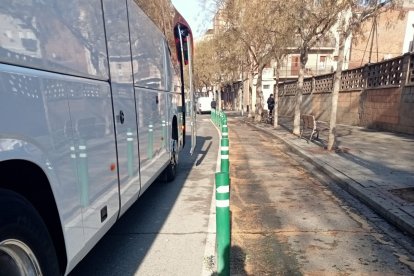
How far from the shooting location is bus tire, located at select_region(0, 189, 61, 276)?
173 cm

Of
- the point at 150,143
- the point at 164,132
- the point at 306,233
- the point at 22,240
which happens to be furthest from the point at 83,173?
the point at 164,132

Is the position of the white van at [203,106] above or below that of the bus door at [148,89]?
below

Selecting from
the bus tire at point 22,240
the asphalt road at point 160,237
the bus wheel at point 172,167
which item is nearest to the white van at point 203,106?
the bus wheel at point 172,167

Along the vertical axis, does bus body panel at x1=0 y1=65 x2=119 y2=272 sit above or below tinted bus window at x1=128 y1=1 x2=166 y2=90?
below

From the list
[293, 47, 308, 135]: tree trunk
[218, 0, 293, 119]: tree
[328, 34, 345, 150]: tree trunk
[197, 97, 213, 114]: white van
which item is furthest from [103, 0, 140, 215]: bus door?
[197, 97, 213, 114]: white van

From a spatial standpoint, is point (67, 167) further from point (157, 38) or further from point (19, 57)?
point (157, 38)

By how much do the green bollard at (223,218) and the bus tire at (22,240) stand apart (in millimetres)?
1217

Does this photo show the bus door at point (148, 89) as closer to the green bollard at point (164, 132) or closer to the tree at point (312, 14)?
the green bollard at point (164, 132)

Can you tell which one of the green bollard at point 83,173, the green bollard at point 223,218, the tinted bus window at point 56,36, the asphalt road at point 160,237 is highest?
the tinted bus window at point 56,36

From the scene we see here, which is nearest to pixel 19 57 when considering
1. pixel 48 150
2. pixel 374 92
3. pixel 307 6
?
pixel 48 150

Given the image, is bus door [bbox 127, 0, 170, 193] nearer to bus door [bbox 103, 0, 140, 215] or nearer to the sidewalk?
bus door [bbox 103, 0, 140, 215]

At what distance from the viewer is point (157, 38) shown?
5.61 metres

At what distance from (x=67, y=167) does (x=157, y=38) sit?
12.4 feet

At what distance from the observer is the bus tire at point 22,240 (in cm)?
173
